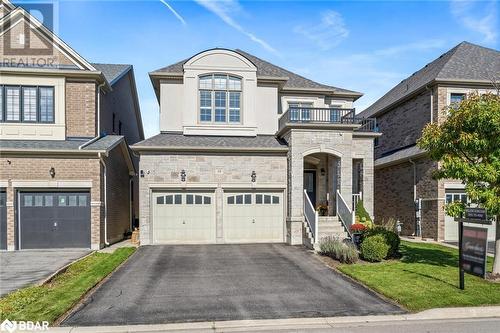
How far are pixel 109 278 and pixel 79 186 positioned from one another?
6690 mm

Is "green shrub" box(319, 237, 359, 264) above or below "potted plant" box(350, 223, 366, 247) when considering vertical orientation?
below

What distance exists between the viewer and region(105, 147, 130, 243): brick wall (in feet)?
57.9

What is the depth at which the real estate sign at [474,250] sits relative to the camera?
9.12m

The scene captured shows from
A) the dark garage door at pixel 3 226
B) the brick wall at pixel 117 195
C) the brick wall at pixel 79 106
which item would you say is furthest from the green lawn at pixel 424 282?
the dark garage door at pixel 3 226

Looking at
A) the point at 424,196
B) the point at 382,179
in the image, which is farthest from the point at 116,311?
the point at 382,179

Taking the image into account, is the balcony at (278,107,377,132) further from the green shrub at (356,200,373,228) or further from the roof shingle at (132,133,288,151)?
the green shrub at (356,200,373,228)

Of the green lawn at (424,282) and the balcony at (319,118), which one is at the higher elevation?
the balcony at (319,118)

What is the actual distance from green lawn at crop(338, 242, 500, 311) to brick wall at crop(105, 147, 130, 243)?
466 inches

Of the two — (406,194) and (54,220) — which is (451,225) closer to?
(406,194)

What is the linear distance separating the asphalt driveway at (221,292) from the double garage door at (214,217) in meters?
3.50

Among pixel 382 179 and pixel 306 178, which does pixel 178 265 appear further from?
pixel 382 179

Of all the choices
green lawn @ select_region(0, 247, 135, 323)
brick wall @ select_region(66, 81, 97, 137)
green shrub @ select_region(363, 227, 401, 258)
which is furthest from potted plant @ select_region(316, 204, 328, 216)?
brick wall @ select_region(66, 81, 97, 137)

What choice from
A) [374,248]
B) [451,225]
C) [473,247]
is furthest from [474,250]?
[451,225]

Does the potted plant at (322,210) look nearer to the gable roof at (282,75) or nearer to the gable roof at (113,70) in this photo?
the gable roof at (282,75)
